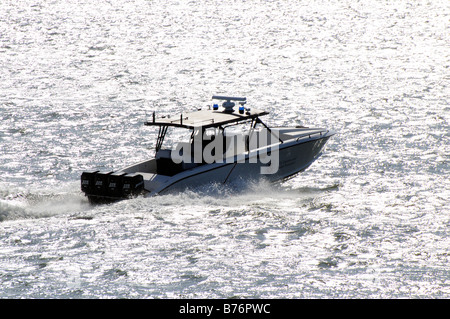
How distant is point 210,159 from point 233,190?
0.93 metres

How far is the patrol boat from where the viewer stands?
16.8 metres

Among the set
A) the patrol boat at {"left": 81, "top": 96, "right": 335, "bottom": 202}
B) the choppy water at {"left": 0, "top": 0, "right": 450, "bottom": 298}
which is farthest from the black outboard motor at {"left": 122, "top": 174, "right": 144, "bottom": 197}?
the choppy water at {"left": 0, "top": 0, "right": 450, "bottom": 298}

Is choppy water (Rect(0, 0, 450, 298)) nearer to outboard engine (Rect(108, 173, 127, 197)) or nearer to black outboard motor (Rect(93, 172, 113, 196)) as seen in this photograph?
outboard engine (Rect(108, 173, 127, 197))

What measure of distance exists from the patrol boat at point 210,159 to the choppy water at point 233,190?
1.26ft

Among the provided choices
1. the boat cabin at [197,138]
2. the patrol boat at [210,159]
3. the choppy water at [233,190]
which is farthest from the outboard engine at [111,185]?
the boat cabin at [197,138]

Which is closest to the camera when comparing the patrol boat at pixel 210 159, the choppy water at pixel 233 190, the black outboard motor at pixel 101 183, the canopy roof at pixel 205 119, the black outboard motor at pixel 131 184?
the choppy water at pixel 233 190

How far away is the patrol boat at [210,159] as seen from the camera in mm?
16766

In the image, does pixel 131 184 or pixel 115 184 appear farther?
pixel 115 184

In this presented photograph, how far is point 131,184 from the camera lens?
16.5 meters

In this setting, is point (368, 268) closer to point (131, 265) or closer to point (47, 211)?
point (131, 265)

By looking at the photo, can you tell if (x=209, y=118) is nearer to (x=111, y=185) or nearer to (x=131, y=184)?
(x=131, y=184)

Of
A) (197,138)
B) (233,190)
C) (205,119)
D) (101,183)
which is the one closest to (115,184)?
(101,183)

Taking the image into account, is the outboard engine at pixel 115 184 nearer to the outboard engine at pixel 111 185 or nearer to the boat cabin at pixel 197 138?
the outboard engine at pixel 111 185

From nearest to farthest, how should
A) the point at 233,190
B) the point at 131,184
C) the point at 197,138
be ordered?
the point at 131,184 < the point at 233,190 < the point at 197,138
